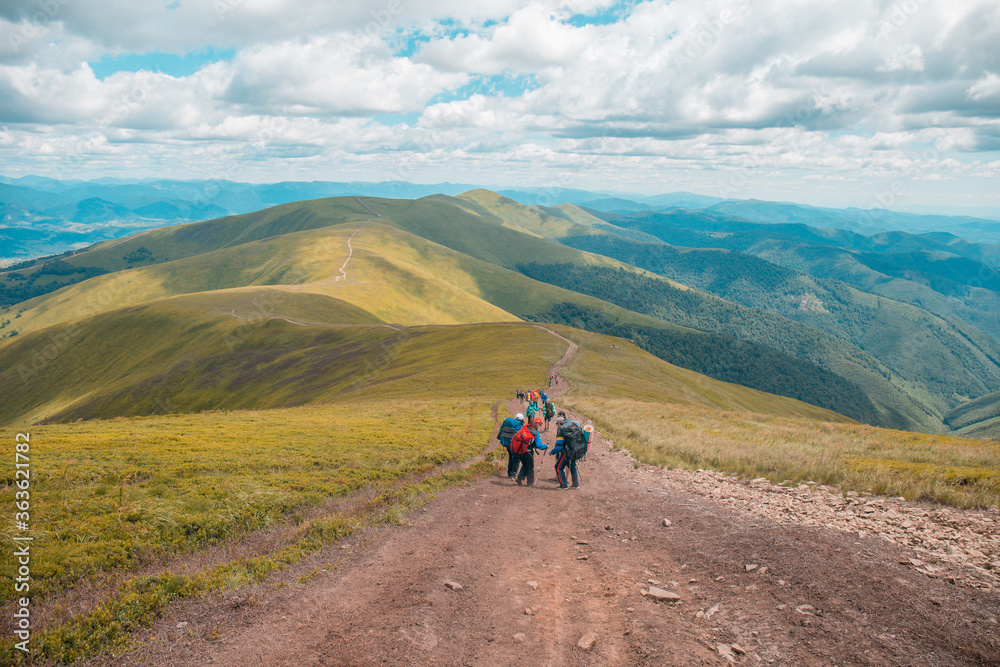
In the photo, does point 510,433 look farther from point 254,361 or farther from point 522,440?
point 254,361

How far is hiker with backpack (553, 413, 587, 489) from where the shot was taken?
20594mm

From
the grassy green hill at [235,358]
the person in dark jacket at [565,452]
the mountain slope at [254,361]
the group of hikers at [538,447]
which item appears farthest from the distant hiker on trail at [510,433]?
the grassy green hill at [235,358]

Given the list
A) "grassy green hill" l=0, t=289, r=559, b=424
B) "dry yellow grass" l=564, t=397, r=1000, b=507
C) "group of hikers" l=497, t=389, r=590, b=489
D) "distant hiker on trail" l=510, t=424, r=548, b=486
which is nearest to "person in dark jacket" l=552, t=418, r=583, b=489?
"group of hikers" l=497, t=389, r=590, b=489

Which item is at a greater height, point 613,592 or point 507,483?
point 613,592

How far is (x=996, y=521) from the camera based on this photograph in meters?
13.4

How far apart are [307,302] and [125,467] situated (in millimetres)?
134855

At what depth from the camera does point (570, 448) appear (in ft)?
67.7

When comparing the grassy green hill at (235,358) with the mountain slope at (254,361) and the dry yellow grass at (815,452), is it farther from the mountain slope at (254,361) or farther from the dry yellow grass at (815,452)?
the dry yellow grass at (815,452)

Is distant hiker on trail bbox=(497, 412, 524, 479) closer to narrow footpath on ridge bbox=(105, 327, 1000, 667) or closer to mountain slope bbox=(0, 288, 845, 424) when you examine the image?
narrow footpath on ridge bbox=(105, 327, 1000, 667)

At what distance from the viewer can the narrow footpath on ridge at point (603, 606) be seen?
9.59 metres

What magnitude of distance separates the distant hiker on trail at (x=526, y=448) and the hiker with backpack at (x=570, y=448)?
87 cm

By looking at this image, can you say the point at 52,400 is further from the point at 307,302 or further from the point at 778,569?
the point at 778,569

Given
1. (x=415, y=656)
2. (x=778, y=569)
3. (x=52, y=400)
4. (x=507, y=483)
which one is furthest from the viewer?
(x=52, y=400)

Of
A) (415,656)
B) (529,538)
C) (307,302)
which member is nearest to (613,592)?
(529,538)
